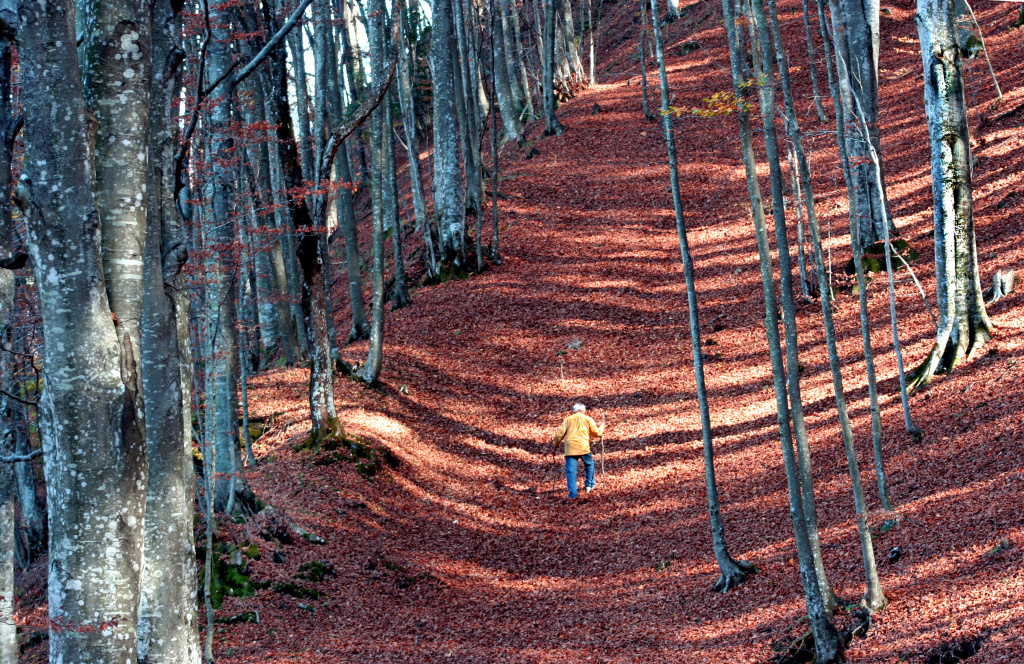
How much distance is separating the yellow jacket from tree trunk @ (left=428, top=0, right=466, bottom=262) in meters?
8.32

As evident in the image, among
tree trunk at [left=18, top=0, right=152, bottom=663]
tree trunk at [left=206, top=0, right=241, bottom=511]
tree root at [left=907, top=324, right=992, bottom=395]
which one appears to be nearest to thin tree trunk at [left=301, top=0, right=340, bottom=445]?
tree trunk at [left=206, top=0, right=241, bottom=511]

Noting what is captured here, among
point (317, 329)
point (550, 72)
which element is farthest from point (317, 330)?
point (550, 72)

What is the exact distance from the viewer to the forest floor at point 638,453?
25.6 feet

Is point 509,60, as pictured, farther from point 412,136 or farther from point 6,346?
point 6,346

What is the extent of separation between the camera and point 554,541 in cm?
1137

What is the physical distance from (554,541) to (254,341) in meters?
10.0

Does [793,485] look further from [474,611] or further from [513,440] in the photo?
[513,440]

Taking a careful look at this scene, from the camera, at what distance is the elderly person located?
12.3 metres

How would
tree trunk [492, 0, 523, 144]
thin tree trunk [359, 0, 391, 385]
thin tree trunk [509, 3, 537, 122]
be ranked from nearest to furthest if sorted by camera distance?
1. thin tree trunk [359, 0, 391, 385]
2. tree trunk [492, 0, 523, 144]
3. thin tree trunk [509, 3, 537, 122]

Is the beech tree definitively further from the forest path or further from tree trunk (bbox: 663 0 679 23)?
tree trunk (bbox: 663 0 679 23)

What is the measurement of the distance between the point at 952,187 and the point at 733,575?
19.7 ft

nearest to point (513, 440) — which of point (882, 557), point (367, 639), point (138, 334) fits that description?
point (367, 639)

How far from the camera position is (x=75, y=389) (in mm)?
3504

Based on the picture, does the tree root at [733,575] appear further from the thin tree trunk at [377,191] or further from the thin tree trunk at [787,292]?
the thin tree trunk at [377,191]
